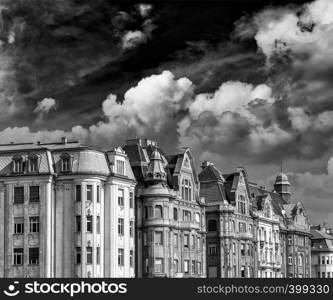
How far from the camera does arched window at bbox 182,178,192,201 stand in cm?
12125

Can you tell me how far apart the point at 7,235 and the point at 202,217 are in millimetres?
30055

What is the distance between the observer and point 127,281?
208ft

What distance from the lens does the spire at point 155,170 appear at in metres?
114

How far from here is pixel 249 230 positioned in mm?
137625

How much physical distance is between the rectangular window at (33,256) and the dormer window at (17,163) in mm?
9287

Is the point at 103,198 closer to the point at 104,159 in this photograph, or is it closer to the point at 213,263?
the point at 104,159

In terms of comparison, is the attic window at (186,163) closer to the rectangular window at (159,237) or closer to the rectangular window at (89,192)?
the rectangular window at (159,237)

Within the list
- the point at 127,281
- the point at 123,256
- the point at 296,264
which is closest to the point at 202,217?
the point at 123,256

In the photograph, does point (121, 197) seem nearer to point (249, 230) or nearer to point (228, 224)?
point (228, 224)

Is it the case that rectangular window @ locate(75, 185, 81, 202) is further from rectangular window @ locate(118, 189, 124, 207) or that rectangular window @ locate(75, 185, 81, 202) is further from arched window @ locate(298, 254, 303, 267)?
arched window @ locate(298, 254, 303, 267)

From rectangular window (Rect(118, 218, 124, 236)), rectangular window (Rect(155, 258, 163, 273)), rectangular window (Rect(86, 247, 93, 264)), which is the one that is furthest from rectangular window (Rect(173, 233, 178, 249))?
rectangular window (Rect(86, 247, 93, 264))

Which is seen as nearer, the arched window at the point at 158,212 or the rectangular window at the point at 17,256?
the rectangular window at the point at 17,256

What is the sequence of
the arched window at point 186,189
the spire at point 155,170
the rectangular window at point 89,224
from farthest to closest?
1. the arched window at point 186,189
2. the spire at point 155,170
3. the rectangular window at point 89,224

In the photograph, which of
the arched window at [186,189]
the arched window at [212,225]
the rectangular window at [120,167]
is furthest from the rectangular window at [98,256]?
the arched window at [212,225]
